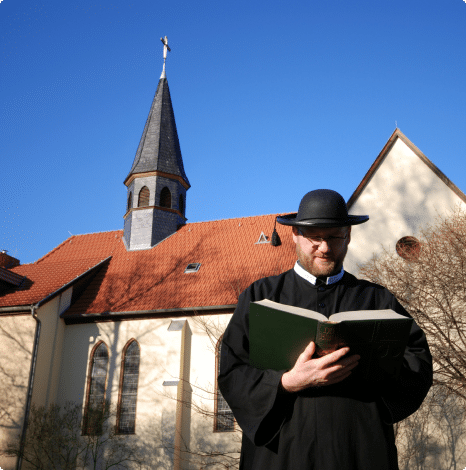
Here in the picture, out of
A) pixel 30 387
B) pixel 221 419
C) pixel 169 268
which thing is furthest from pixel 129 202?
pixel 221 419

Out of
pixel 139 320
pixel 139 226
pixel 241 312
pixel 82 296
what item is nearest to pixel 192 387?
pixel 139 320

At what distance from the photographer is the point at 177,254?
20.3 meters

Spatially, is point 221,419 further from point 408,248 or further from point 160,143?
point 160,143

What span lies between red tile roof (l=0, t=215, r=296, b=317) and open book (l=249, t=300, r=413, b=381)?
44.6 feet

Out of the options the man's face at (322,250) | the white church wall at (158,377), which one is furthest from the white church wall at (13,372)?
the man's face at (322,250)

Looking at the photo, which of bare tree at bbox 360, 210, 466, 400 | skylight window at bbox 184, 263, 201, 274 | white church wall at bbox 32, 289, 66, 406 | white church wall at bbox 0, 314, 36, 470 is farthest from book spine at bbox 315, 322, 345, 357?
skylight window at bbox 184, 263, 201, 274

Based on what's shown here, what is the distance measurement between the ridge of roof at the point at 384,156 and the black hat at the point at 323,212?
1355 centimetres

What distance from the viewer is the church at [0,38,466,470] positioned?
15383 millimetres

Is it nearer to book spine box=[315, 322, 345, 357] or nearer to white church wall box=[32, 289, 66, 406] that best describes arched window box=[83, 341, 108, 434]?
white church wall box=[32, 289, 66, 406]

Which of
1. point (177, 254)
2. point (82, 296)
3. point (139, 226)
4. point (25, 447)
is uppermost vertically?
point (139, 226)

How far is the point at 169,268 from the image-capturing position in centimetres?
1944

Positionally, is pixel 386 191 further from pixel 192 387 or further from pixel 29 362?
pixel 29 362

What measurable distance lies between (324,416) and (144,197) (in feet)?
69.9

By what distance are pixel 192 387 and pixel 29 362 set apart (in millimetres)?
5383
